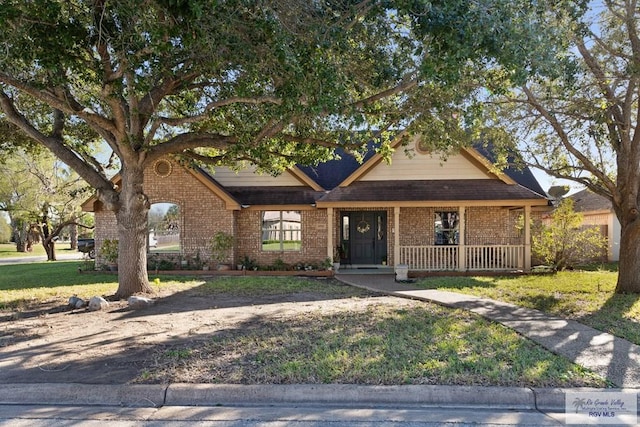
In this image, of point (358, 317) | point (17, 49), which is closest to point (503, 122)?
point (358, 317)

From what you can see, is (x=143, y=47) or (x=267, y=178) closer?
(x=143, y=47)

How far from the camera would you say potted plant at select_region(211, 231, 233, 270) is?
14820 mm

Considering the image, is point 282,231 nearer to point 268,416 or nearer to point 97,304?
point 97,304

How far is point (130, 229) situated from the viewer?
9.36 m

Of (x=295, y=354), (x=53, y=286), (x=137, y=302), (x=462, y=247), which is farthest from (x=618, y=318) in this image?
(x=53, y=286)

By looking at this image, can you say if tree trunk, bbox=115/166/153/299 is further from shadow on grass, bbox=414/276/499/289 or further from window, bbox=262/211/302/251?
shadow on grass, bbox=414/276/499/289

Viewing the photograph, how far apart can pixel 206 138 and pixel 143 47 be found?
9.78 feet

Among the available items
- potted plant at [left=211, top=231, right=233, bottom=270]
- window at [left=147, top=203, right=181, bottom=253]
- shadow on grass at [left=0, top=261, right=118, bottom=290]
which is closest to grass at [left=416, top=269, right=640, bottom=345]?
potted plant at [left=211, top=231, right=233, bottom=270]

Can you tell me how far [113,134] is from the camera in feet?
30.9

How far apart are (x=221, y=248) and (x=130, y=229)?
18.6 feet

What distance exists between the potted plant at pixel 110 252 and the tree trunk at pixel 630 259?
15.9 metres

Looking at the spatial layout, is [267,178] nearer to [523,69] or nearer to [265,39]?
[265,39]

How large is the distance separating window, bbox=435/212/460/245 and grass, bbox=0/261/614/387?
756cm

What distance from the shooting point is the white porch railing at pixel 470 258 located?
14484mm
